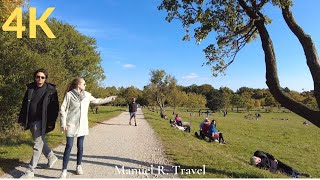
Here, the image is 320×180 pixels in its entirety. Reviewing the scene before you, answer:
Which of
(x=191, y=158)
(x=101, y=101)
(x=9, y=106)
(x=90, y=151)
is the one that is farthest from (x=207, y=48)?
(x=9, y=106)

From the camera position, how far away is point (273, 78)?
979cm

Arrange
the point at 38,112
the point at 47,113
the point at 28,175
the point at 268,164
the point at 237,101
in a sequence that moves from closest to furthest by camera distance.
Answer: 1. the point at 28,175
2. the point at 38,112
3. the point at 47,113
4. the point at 268,164
5. the point at 237,101

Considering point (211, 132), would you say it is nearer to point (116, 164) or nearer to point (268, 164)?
point (268, 164)

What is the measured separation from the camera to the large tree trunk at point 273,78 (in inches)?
365

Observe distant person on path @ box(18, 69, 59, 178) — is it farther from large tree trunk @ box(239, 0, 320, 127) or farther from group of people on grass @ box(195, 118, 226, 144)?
group of people on grass @ box(195, 118, 226, 144)

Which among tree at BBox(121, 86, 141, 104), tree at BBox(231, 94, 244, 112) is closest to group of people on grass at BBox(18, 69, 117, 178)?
tree at BBox(121, 86, 141, 104)

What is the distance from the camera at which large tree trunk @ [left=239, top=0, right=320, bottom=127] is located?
30.5 feet

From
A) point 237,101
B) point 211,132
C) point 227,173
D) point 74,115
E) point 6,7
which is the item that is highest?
point 6,7

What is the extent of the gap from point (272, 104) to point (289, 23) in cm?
12234

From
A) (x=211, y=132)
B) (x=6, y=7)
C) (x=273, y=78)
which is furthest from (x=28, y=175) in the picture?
(x=211, y=132)

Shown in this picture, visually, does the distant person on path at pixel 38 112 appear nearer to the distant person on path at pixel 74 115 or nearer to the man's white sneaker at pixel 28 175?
the man's white sneaker at pixel 28 175

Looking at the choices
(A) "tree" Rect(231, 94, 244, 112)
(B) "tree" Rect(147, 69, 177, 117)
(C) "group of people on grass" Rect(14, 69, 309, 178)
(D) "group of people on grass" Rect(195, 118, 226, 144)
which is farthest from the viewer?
(A) "tree" Rect(231, 94, 244, 112)

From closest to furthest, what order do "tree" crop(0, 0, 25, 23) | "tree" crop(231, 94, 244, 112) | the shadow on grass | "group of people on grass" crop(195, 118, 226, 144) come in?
the shadow on grass
"tree" crop(0, 0, 25, 23)
"group of people on grass" crop(195, 118, 226, 144)
"tree" crop(231, 94, 244, 112)

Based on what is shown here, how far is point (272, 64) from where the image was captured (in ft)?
32.4
